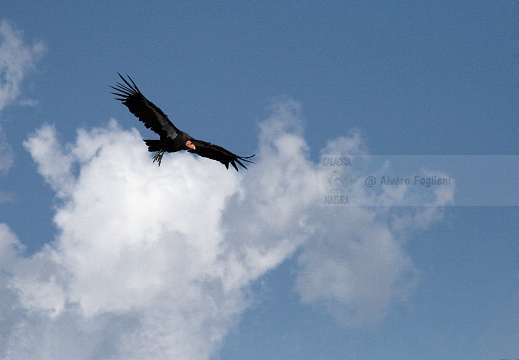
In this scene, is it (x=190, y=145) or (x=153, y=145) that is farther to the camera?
(x=190, y=145)

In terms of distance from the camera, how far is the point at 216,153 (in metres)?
35.7

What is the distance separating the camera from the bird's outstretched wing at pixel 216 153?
34.8 metres

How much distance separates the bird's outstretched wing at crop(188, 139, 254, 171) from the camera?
3484 centimetres

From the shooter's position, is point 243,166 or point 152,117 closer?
point 152,117

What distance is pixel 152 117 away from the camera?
33.1 m

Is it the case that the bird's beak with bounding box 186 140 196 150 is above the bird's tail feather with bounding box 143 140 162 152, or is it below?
above

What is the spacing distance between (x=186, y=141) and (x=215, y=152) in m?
2.20

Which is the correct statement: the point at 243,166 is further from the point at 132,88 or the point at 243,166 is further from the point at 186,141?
the point at 132,88

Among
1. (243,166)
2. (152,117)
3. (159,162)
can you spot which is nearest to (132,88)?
(152,117)

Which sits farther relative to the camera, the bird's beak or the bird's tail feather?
the bird's beak

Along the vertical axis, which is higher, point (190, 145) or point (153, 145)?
point (190, 145)

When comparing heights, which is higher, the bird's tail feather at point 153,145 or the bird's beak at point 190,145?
the bird's beak at point 190,145

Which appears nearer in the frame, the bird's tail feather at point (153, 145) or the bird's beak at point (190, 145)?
the bird's tail feather at point (153, 145)

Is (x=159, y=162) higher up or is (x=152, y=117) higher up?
(x=152, y=117)
